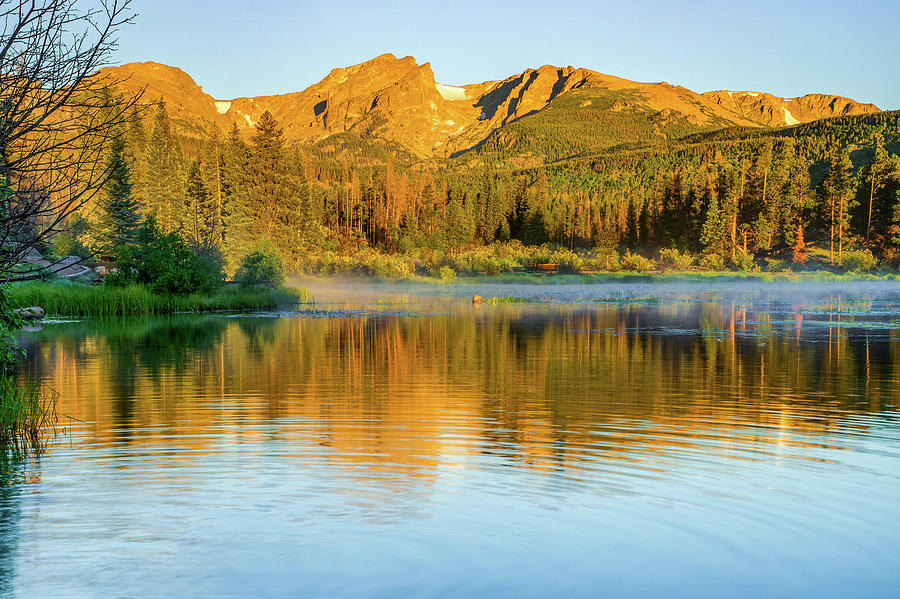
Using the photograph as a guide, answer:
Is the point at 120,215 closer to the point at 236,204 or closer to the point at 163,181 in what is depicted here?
the point at 236,204

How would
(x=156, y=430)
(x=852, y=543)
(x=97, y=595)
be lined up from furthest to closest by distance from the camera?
(x=156, y=430) → (x=852, y=543) → (x=97, y=595)

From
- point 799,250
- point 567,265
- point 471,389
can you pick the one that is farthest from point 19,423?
point 799,250

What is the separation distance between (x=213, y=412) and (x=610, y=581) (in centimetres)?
1025

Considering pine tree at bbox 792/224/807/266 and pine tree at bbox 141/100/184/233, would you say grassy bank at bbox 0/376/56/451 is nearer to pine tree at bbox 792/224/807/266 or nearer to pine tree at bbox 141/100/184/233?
pine tree at bbox 141/100/184/233

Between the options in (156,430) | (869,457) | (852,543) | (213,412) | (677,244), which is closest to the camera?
(852,543)

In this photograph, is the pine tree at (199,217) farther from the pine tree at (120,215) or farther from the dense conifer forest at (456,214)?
the pine tree at (120,215)

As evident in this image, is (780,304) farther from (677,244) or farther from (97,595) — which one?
(677,244)

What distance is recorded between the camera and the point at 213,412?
15430 mm

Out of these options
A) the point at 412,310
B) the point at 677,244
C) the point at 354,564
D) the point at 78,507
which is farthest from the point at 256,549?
the point at 677,244

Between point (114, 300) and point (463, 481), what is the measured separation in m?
39.6

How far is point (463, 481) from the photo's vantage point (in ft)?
33.6

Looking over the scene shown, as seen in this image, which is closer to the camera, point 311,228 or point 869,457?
point 869,457

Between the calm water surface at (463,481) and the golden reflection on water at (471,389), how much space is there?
0.10 m

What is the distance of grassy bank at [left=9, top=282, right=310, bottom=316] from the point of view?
43.4 metres
